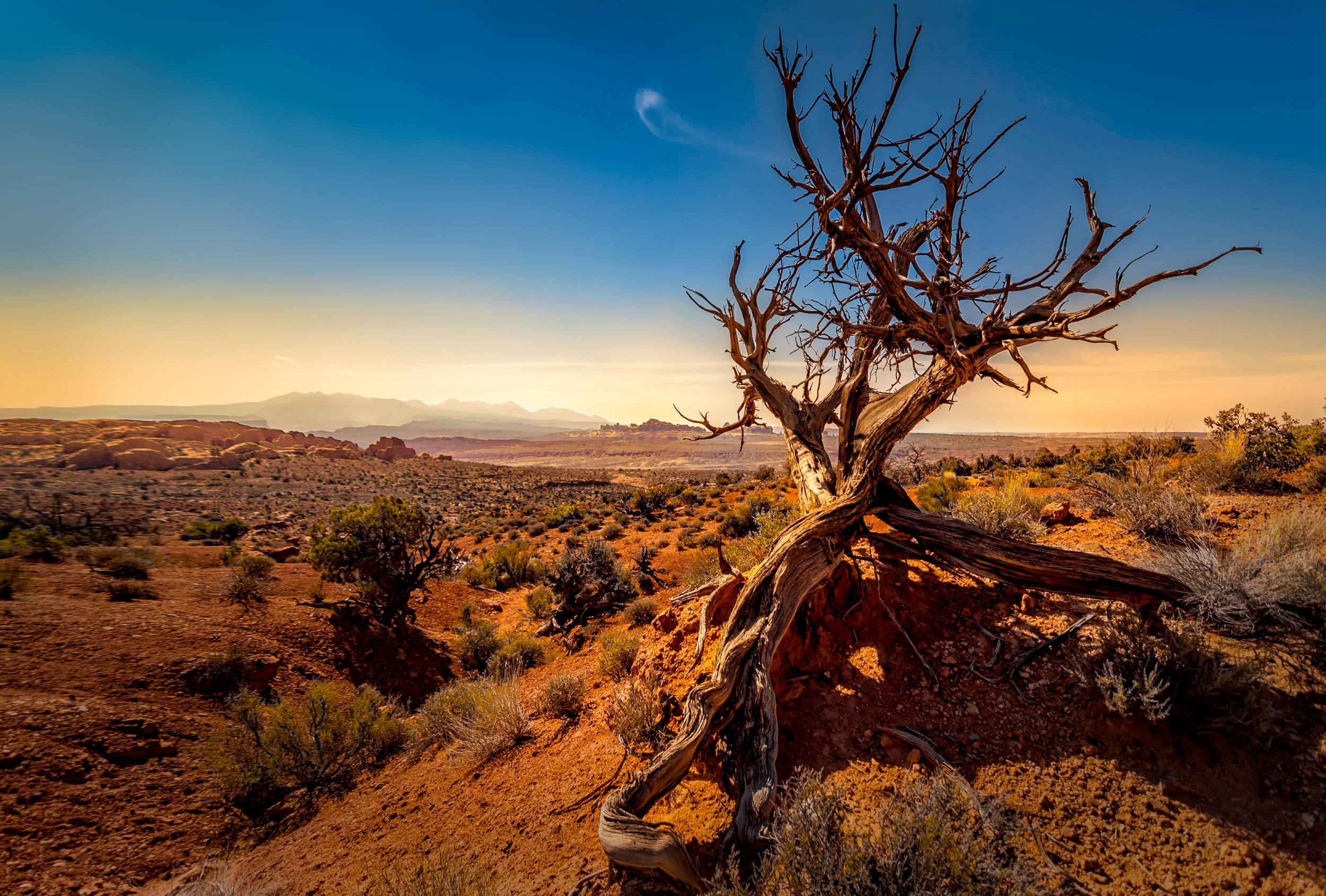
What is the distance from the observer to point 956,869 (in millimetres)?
1987

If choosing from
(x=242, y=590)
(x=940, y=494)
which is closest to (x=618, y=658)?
(x=242, y=590)

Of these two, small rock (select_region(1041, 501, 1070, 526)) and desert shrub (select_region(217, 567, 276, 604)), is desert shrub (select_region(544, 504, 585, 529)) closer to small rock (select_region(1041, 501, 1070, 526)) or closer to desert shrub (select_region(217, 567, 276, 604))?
desert shrub (select_region(217, 567, 276, 604))

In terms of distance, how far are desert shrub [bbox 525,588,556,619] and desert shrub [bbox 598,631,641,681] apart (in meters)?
4.06

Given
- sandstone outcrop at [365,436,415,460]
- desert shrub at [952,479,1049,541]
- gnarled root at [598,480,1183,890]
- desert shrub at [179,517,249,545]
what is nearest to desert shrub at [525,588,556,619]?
gnarled root at [598,480,1183,890]

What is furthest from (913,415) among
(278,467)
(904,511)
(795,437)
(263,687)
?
(278,467)

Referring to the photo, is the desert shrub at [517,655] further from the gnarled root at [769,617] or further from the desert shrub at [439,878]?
the gnarled root at [769,617]

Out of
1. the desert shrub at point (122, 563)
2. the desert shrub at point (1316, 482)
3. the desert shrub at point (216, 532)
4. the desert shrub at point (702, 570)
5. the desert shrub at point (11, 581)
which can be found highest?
the desert shrub at point (1316, 482)

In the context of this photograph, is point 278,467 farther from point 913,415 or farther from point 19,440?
point 913,415

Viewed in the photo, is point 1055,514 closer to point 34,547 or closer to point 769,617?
point 769,617

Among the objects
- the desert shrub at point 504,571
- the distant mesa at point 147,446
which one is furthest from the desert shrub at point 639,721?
the distant mesa at point 147,446

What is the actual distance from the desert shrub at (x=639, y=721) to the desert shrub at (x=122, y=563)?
33.0 feet

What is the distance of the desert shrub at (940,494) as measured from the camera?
27.0 feet

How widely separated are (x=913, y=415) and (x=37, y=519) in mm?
23299

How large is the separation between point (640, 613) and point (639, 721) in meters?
3.98
